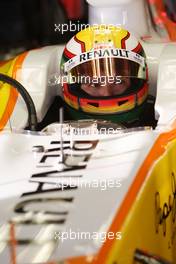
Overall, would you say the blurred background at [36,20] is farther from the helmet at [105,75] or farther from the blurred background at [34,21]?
the helmet at [105,75]

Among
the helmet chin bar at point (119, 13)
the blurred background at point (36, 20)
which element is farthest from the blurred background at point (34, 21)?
the helmet chin bar at point (119, 13)

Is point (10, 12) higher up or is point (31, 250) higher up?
point (10, 12)

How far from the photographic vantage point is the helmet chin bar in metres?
2.15

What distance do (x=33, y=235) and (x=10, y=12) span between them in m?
2.40

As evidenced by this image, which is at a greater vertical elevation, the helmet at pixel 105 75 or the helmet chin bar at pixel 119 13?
the helmet chin bar at pixel 119 13

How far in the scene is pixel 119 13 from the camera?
7.14 feet

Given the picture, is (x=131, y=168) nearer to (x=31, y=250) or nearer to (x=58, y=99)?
(x=31, y=250)

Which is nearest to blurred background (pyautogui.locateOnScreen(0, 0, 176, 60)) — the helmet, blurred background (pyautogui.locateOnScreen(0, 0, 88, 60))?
blurred background (pyautogui.locateOnScreen(0, 0, 88, 60))

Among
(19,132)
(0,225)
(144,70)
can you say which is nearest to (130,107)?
(144,70)

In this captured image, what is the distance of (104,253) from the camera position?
40.4 inches

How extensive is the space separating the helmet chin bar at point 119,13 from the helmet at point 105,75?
0.44 meters

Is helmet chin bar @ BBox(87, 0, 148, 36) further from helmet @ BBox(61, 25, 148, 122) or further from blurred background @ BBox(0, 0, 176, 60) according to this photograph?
helmet @ BBox(61, 25, 148, 122)

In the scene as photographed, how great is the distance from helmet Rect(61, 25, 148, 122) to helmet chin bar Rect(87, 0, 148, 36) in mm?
436

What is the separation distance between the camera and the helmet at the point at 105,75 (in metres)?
1.65
